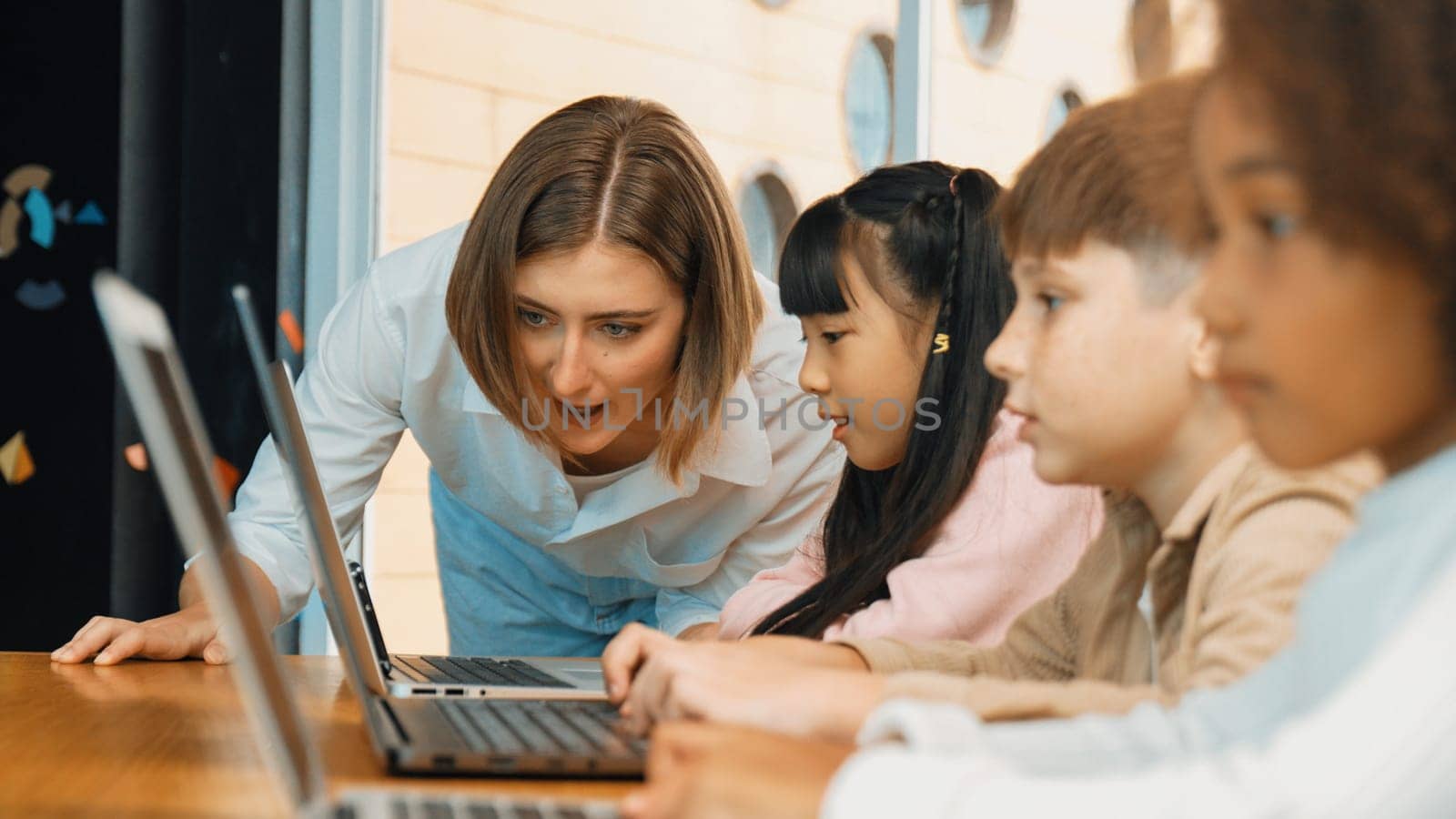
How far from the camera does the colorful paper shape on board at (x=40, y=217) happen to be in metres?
2.21

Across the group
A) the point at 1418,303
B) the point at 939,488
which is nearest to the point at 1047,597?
the point at 939,488

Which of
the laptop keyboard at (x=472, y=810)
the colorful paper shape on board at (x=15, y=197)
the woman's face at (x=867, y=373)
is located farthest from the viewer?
the colorful paper shape on board at (x=15, y=197)

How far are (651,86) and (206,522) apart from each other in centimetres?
246

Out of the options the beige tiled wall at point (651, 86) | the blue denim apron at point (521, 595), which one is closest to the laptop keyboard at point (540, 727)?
the blue denim apron at point (521, 595)

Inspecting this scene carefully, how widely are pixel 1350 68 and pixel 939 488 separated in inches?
33.5

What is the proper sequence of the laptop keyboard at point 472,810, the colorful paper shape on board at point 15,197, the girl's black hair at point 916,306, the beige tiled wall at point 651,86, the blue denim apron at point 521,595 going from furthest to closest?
1. the beige tiled wall at point 651,86
2. the colorful paper shape on board at point 15,197
3. the blue denim apron at point 521,595
4. the girl's black hair at point 916,306
5. the laptop keyboard at point 472,810

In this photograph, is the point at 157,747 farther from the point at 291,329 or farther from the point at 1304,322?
the point at 291,329

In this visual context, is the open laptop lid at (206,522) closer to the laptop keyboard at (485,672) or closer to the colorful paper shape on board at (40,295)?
the laptop keyboard at (485,672)

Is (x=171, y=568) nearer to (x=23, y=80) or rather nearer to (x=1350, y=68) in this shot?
(x=23, y=80)

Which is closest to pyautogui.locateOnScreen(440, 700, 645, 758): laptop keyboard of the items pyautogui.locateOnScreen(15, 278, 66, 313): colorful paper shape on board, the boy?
the boy

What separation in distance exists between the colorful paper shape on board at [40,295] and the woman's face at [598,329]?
1.01 m

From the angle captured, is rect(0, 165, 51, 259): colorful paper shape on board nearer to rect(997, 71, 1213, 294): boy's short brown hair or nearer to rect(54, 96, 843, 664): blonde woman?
rect(54, 96, 843, 664): blonde woman

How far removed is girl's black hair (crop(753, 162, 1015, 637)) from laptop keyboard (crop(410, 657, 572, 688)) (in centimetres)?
22

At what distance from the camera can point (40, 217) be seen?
87.3 inches
